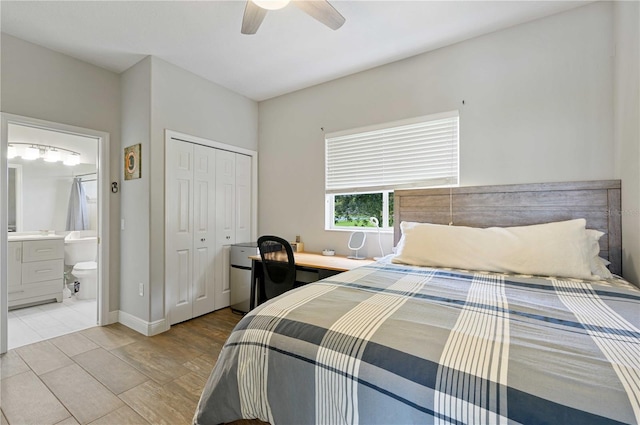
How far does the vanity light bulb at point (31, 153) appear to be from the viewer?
3.97m

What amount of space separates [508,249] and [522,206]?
60cm

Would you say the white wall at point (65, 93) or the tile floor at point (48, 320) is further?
the tile floor at point (48, 320)

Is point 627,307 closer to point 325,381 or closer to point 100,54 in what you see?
point 325,381

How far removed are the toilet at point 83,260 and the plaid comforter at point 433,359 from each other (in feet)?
11.8

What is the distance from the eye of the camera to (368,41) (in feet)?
8.16

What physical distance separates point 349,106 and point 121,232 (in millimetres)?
2858

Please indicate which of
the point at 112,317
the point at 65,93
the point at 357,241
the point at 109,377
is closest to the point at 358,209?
the point at 357,241

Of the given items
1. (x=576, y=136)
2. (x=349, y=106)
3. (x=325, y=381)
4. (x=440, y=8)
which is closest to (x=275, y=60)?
(x=349, y=106)

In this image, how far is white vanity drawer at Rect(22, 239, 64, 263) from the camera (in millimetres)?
3416

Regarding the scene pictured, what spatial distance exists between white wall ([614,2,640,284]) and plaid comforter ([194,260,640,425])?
1.97 ft

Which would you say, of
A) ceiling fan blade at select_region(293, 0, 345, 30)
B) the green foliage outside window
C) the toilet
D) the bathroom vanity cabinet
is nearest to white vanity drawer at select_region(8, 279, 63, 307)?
the bathroom vanity cabinet

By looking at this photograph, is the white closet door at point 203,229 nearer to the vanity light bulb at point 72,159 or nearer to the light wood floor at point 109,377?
the light wood floor at point 109,377

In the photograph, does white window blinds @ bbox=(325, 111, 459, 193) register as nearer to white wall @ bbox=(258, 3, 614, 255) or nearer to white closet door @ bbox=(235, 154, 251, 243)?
white wall @ bbox=(258, 3, 614, 255)

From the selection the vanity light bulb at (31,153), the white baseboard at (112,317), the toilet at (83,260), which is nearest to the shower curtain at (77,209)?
the toilet at (83,260)
